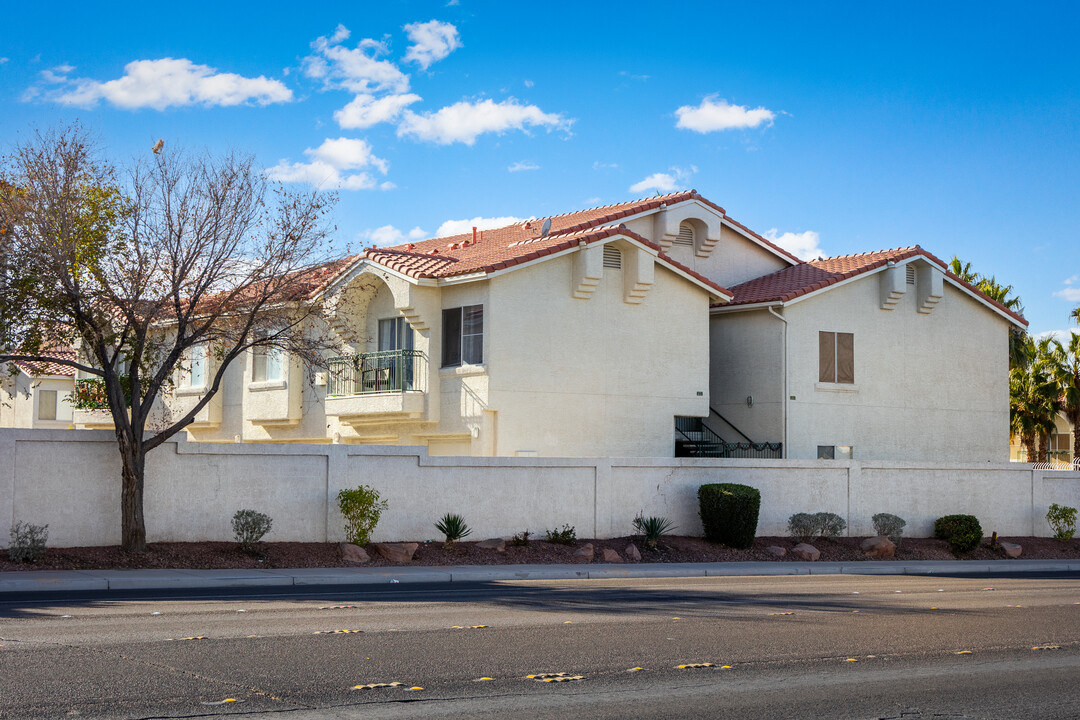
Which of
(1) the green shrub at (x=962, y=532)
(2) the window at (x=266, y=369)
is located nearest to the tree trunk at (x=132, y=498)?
(2) the window at (x=266, y=369)

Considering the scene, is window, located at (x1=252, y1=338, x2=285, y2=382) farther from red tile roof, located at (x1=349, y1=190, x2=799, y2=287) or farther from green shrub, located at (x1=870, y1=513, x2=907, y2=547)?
green shrub, located at (x1=870, y1=513, x2=907, y2=547)

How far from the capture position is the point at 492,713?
809cm

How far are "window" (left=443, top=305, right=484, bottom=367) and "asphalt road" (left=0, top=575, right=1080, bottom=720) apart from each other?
12.0m

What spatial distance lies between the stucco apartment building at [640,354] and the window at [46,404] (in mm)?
15740

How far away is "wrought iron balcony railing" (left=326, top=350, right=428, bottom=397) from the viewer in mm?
28781

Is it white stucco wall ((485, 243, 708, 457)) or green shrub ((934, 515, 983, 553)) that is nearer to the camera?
white stucco wall ((485, 243, 708, 457))

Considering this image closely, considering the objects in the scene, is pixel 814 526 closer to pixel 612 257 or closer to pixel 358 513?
pixel 612 257

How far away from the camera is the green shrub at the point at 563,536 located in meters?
24.3

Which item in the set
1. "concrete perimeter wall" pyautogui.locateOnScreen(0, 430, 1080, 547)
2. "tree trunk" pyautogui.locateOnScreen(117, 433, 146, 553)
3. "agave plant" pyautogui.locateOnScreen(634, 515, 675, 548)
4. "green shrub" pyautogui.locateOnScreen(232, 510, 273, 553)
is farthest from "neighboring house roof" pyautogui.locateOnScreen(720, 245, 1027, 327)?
"tree trunk" pyautogui.locateOnScreen(117, 433, 146, 553)

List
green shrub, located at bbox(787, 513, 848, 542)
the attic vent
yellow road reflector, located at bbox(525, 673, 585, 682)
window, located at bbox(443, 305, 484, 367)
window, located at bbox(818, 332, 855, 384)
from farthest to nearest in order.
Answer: the attic vent < window, located at bbox(818, 332, 855, 384) < window, located at bbox(443, 305, 484, 367) < green shrub, located at bbox(787, 513, 848, 542) < yellow road reflector, located at bbox(525, 673, 585, 682)

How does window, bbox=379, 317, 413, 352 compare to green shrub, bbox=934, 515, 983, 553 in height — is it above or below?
above

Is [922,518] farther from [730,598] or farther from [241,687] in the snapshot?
[241,687]

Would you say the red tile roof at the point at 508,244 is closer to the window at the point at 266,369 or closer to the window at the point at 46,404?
the window at the point at 266,369

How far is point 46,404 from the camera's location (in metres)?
50.3
